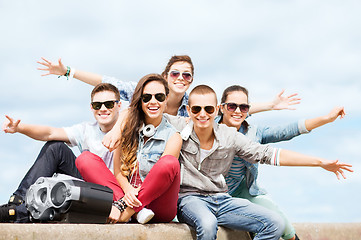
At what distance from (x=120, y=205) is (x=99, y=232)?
18.3 inches

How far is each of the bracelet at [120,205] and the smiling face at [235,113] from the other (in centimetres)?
174

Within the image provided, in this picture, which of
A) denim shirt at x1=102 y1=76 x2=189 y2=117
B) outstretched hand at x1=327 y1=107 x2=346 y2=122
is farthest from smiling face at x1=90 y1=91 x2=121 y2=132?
outstretched hand at x1=327 y1=107 x2=346 y2=122

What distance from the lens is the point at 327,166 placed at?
4891 millimetres

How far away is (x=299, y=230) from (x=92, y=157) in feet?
9.86

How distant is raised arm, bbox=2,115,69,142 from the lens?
17.0ft

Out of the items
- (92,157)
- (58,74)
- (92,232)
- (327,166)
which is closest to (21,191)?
(92,157)

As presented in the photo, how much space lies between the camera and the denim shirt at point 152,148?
4727mm

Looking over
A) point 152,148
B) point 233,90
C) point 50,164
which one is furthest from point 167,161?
point 233,90

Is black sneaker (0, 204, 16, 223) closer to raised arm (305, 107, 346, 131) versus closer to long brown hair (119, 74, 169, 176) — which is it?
long brown hair (119, 74, 169, 176)

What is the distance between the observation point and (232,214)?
470cm

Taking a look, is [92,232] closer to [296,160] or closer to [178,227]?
[178,227]

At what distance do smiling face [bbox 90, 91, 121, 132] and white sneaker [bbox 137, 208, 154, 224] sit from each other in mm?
1263

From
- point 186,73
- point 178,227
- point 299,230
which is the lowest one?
point 299,230

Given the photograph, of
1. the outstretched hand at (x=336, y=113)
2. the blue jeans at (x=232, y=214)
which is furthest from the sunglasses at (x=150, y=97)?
the outstretched hand at (x=336, y=113)
